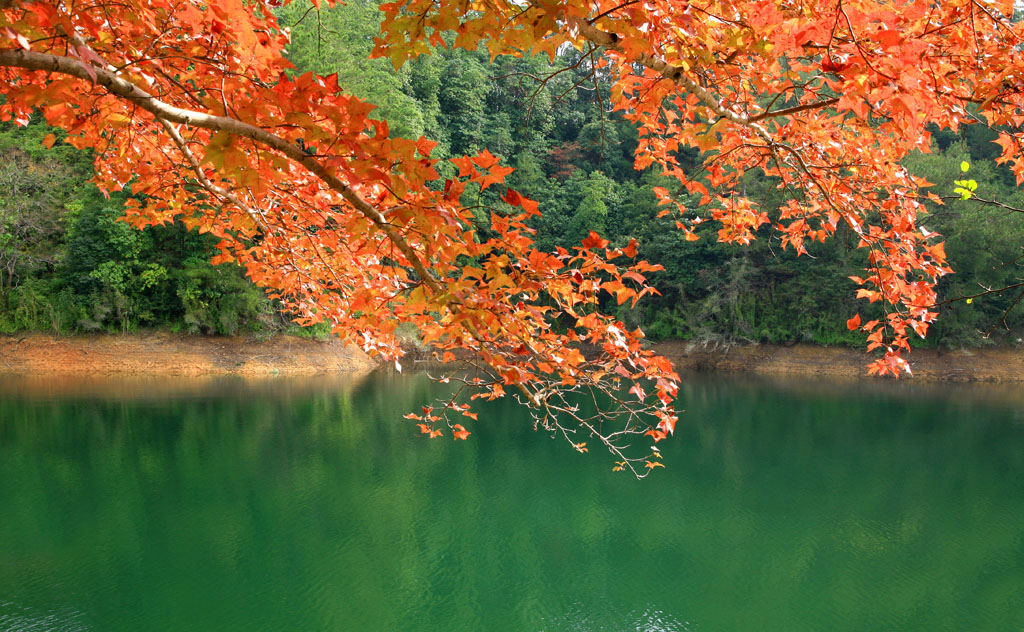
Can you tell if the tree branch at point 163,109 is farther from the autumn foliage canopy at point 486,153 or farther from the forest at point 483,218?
the forest at point 483,218

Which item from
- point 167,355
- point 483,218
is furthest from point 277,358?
point 483,218

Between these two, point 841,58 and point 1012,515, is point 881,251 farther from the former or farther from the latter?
point 1012,515

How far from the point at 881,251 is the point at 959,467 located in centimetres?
820

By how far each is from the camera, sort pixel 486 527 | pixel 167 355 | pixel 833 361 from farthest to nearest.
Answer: pixel 833 361 → pixel 167 355 → pixel 486 527

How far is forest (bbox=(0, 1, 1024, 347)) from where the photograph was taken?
15.6m

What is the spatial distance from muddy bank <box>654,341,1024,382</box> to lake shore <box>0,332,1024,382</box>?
0.09ft

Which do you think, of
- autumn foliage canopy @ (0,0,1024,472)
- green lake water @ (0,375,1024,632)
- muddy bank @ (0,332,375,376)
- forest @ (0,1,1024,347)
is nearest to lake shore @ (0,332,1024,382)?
muddy bank @ (0,332,375,376)

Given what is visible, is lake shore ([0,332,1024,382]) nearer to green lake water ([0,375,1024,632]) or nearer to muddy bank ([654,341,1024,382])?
muddy bank ([654,341,1024,382])

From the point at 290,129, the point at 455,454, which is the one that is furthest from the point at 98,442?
the point at 290,129

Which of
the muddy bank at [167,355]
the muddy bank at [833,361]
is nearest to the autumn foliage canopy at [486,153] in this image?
the muddy bank at [167,355]

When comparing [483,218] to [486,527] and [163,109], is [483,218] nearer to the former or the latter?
[486,527]

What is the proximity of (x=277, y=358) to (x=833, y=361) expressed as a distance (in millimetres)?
16023

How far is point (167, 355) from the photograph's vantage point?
51.9 ft

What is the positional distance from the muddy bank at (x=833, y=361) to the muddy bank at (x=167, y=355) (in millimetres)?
11007
